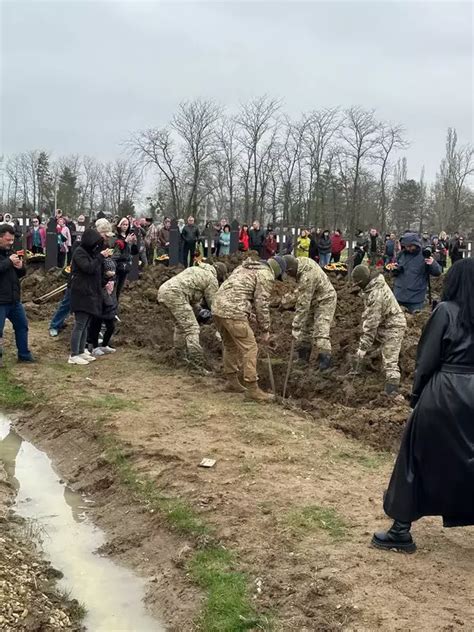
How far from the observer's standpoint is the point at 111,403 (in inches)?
313

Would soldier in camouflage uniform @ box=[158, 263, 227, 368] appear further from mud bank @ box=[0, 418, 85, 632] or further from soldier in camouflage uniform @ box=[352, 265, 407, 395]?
mud bank @ box=[0, 418, 85, 632]

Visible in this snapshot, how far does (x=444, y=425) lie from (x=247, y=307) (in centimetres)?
472

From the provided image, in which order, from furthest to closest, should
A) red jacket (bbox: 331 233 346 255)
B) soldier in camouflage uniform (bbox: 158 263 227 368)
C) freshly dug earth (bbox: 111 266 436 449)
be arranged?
1. red jacket (bbox: 331 233 346 255)
2. soldier in camouflage uniform (bbox: 158 263 227 368)
3. freshly dug earth (bbox: 111 266 436 449)

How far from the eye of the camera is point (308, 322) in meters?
10.3

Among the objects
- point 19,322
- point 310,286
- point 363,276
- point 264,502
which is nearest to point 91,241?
point 19,322

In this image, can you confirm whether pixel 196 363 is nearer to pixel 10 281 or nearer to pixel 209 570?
pixel 10 281

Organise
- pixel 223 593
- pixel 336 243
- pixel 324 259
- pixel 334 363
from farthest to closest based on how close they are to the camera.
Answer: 1. pixel 336 243
2. pixel 324 259
3. pixel 334 363
4. pixel 223 593

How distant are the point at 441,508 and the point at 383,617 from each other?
795mm

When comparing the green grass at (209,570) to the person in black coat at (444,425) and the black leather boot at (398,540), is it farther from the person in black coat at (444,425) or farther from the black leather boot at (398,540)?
the person in black coat at (444,425)

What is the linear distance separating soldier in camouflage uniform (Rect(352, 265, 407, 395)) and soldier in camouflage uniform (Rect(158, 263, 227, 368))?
85.8 inches

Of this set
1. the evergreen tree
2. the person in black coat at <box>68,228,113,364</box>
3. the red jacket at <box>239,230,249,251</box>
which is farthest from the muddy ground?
the evergreen tree

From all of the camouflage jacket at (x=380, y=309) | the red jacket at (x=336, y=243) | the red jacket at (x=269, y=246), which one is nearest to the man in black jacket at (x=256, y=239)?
the red jacket at (x=269, y=246)

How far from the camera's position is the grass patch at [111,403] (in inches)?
307

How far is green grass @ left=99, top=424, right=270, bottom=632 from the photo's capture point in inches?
147
